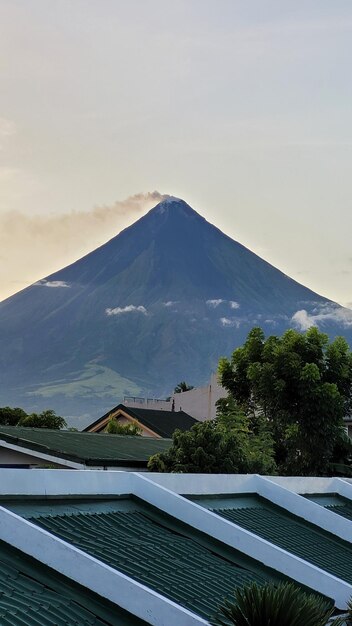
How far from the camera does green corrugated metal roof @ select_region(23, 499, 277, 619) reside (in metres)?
10.5

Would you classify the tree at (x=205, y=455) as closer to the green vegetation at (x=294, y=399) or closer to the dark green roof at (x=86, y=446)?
the dark green roof at (x=86, y=446)

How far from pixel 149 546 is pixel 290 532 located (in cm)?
382

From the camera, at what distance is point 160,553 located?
11516 mm

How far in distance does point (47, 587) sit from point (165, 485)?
4.80 m

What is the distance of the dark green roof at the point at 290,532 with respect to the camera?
14.0m

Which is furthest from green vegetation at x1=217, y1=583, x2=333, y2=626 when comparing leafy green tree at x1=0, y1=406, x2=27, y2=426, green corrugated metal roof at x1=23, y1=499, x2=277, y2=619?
leafy green tree at x1=0, y1=406, x2=27, y2=426

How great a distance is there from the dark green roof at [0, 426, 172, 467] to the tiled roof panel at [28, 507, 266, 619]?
1575cm

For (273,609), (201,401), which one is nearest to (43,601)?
(273,609)

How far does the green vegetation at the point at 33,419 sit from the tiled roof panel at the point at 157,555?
34094mm

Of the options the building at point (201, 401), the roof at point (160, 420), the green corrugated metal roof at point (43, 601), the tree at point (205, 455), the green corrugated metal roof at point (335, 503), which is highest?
the building at point (201, 401)

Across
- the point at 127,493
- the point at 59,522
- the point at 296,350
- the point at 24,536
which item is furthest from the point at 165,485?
the point at 296,350

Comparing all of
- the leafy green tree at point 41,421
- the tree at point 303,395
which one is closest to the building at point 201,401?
the leafy green tree at point 41,421

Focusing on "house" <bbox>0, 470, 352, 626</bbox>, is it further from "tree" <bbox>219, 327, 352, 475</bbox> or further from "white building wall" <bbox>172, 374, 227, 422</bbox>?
"white building wall" <bbox>172, 374, 227, 422</bbox>

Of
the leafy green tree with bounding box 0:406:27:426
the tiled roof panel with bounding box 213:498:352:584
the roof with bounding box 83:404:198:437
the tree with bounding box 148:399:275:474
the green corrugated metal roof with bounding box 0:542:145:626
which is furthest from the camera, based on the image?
the roof with bounding box 83:404:198:437
